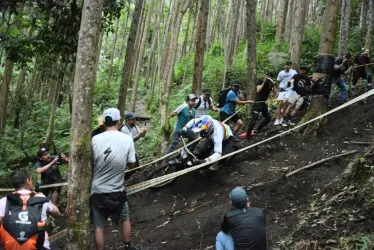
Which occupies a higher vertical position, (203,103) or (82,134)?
(82,134)

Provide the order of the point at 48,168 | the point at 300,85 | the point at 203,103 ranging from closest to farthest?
1. the point at 48,168
2. the point at 203,103
3. the point at 300,85

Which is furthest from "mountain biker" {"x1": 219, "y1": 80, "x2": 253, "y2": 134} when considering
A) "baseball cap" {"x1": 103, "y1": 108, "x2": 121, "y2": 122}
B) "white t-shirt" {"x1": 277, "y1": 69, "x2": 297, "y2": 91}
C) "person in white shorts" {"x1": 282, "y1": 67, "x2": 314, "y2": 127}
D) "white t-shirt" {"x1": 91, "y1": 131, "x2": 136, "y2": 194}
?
"white t-shirt" {"x1": 91, "y1": 131, "x2": 136, "y2": 194}

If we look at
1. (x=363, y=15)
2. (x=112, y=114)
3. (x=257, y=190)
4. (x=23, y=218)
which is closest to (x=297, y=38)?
(x=257, y=190)

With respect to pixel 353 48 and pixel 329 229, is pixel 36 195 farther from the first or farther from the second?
pixel 353 48

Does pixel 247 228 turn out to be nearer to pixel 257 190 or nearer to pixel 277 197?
pixel 277 197

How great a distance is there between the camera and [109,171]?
177 inches

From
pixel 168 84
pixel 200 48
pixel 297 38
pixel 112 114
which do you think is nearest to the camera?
pixel 112 114

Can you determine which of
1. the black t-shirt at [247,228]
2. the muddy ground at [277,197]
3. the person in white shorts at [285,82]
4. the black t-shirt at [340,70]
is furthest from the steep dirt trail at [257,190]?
the black t-shirt at [340,70]

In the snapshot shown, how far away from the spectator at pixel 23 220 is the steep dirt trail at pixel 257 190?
8.16ft

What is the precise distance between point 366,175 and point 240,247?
215 centimetres

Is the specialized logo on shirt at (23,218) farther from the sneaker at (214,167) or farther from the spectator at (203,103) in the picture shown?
the spectator at (203,103)

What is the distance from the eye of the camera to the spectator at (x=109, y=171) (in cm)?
448

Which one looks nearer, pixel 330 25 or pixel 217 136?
pixel 217 136

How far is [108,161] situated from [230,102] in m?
5.55
